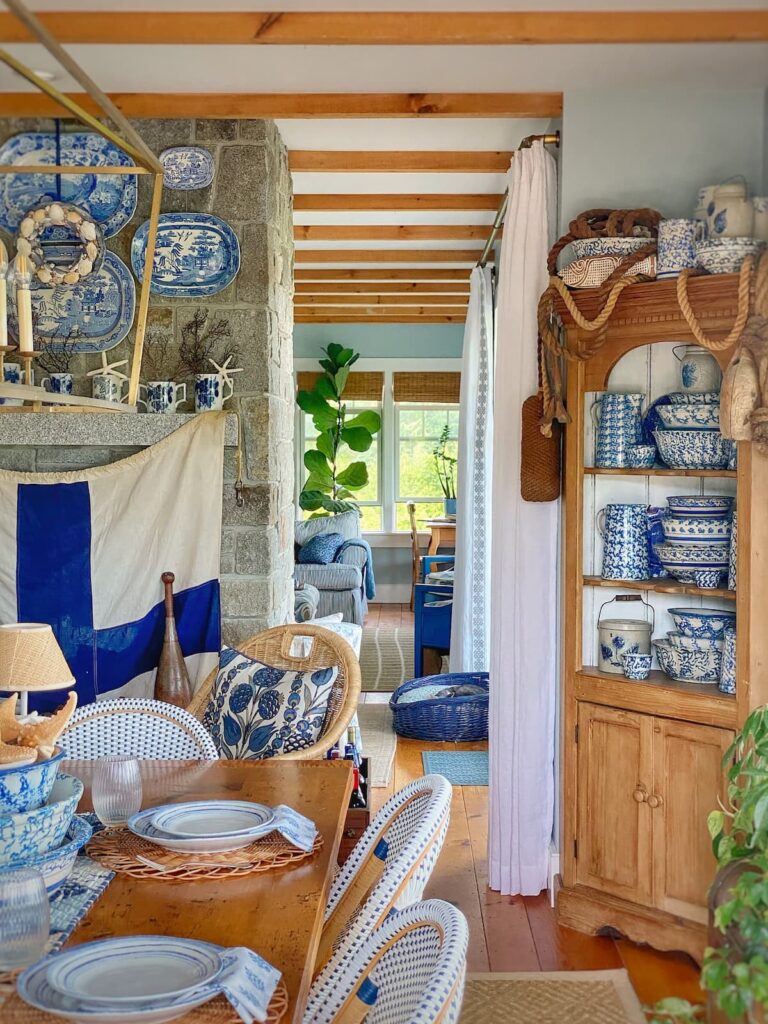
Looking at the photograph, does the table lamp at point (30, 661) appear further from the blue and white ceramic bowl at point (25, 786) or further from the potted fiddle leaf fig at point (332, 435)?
the potted fiddle leaf fig at point (332, 435)

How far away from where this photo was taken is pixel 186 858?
177 centimetres

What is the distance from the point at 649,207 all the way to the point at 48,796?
2.55 metres

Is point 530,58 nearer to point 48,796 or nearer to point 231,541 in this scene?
point 231,541

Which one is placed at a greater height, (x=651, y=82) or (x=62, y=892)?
(x=651, y=82)

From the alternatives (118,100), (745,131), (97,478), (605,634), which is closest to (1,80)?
(118,100)

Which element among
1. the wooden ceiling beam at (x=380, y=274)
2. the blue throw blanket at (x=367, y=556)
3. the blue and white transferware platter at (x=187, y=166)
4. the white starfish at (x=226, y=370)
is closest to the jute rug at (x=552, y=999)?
the white starfish at (x=226, y=370)

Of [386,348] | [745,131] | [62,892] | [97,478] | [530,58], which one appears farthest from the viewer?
[386,348]

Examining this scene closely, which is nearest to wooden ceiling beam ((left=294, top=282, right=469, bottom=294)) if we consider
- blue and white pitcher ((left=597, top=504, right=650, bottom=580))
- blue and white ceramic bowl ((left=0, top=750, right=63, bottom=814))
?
blue and white pitcher ((left=597, top=504, right=650, bottom=580))

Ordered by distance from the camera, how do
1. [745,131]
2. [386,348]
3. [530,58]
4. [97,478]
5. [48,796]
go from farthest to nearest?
[386,348], [97,478], [745,131], [530,58], [48,796]

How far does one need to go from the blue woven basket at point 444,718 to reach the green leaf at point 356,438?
4610 millimetres

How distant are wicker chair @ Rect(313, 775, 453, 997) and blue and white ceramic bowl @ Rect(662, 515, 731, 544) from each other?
1.54m

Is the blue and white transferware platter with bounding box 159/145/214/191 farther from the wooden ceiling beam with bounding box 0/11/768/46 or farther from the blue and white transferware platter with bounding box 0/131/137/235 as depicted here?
the wooden ceiling beam with bounding box 0/11/768/46

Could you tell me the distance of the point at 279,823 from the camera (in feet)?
6.09

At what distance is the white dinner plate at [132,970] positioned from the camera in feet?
4.18
